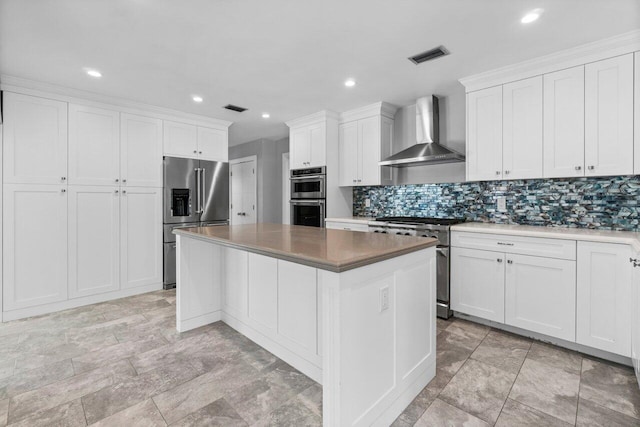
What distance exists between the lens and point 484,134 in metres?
3.03

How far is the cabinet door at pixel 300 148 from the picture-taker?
4512 mm

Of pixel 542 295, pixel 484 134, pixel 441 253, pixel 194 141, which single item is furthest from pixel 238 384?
pixel 194 141

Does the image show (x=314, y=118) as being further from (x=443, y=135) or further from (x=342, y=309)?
(x=342, y=309)

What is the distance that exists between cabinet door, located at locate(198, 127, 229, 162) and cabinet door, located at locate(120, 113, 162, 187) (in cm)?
55

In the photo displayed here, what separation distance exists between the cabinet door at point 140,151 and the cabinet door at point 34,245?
689 millimetres

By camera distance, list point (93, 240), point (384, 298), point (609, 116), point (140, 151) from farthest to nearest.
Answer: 1. point (140, 151)
2. point (93, 240)
3. point (609, 116)
4. point (384, 298)

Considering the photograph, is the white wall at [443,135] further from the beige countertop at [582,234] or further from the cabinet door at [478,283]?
the cabinet door at [478,283]

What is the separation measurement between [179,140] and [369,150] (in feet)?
8.37

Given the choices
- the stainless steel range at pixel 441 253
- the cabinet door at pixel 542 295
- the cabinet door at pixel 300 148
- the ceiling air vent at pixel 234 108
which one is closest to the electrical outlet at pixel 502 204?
the stainless steel range at pixel 441 253

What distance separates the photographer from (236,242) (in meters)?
1.83

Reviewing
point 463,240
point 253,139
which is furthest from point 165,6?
point 253,139

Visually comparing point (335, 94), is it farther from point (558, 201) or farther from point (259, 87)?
point (558, 201)

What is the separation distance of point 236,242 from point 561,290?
2.41m

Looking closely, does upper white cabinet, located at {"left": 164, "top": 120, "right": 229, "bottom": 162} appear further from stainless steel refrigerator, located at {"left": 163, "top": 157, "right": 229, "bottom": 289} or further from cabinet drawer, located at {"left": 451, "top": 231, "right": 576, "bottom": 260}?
cabinet drawer, located at {"left": 451, "top": 231, "right": 576, "bottom": 260}
